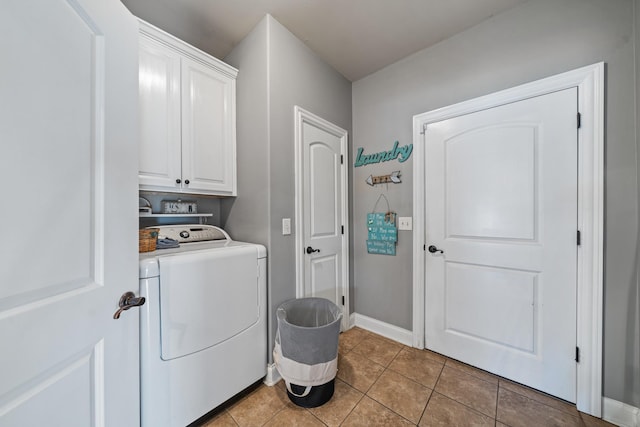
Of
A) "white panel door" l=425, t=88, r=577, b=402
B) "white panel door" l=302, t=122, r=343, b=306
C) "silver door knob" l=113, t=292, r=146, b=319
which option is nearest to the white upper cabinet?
"white panel door" l=302, t=122, r=343, b=306

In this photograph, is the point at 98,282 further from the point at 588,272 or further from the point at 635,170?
the point at 635,170

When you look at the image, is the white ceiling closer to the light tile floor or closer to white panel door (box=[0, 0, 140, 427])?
white panel door (box=[0, 0, 140, 427])

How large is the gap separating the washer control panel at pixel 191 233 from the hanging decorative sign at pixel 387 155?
151 centimetres

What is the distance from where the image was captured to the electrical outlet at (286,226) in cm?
170

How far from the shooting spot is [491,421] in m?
1.29

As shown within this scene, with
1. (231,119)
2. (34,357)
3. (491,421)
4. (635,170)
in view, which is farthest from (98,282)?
(635,170)

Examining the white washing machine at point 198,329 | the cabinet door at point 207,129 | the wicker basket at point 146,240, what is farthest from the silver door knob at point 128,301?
the cabinet door at point 207,129

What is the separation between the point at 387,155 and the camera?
7.13 ft

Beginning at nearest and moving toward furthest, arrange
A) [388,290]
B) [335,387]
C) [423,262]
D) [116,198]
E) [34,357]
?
[34,357]
[116,198]
[335,387]
[423,262]
[388,290]

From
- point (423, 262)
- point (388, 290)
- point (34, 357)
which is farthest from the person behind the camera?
point (388, 290)

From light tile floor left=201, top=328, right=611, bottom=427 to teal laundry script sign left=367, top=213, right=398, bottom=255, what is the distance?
3.13 ft

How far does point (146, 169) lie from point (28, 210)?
99 cm

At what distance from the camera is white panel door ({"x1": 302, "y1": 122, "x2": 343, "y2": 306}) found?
1.92 metres

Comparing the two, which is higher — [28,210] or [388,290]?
[28,210]
